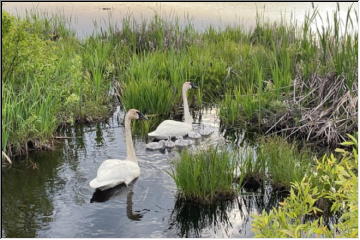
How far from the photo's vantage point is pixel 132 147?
946 cm

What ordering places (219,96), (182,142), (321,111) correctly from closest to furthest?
(182,142) < (321,111) < (219,96)

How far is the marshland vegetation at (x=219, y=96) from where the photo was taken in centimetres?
865

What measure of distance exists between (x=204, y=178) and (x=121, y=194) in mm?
1186

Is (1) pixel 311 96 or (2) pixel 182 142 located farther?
(1) pixel 311 96

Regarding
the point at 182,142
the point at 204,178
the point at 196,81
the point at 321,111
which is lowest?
the point at 182,142

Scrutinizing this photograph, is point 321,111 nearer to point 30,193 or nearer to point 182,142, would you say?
point 182,142

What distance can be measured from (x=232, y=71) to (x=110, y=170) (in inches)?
245

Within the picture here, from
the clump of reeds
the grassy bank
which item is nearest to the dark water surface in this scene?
the grassy bank

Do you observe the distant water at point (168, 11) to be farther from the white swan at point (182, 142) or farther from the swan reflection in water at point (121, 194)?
the swan reflection in water at point (121, 194)

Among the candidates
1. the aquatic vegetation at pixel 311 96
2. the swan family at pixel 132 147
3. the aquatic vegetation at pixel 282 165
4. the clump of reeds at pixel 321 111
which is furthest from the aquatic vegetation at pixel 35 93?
the clump of reeds at pixel 321 111

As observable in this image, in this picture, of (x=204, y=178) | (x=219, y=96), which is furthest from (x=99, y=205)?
(x=219, y=96)

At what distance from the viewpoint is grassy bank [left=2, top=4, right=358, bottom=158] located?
1043 centimetres

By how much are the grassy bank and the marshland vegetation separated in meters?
0.02

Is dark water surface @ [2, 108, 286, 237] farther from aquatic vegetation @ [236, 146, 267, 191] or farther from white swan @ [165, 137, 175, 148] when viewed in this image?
white swan @ [165, 137, 175, 148]
